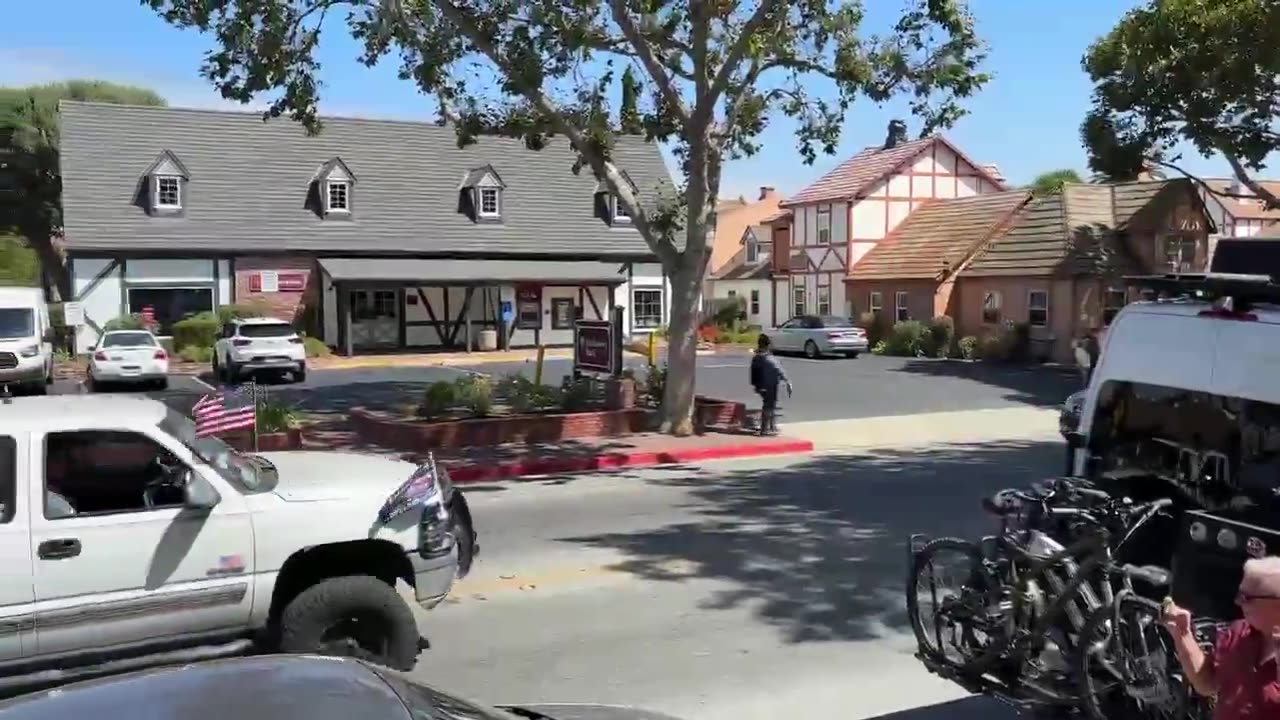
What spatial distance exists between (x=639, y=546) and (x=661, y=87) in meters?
8.81

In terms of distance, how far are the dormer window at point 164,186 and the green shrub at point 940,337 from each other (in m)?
25.3

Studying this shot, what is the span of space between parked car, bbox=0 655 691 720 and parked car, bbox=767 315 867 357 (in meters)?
35.9

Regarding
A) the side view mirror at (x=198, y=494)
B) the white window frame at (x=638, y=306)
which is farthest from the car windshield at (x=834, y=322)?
the side view mirror at (x=198, y=494)

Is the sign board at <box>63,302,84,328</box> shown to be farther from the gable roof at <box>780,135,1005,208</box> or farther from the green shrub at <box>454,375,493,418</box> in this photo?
the gable roof at <box>780,135,1005,208</box>

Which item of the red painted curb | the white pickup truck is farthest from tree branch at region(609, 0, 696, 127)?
the white pickup truck

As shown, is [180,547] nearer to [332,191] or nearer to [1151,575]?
[1151,575]

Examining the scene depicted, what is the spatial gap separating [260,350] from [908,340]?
21734 mm

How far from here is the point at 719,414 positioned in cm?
1920

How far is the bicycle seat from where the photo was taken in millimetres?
4965

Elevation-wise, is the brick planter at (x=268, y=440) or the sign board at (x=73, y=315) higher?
the sign board at (x=73, y=315)

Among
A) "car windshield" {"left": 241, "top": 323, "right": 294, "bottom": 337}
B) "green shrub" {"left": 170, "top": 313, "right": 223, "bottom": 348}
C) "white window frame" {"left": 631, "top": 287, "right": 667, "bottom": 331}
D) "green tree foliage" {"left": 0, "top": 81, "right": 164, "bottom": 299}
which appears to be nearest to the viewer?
"car windshield" {"left": 241, "top": 323, "right": 294, "bottom": 337}

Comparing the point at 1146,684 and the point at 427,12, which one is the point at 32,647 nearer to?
the point at 1146,684

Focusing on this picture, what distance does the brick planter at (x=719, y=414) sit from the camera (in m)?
19.1

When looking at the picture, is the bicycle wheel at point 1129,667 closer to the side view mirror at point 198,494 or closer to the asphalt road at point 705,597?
the asphalt road at point 705,597
